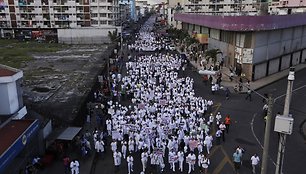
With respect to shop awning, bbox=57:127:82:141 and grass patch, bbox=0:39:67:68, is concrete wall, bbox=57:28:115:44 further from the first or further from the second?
shop awning, bbox=57:127:82:141

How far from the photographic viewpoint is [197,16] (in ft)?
177

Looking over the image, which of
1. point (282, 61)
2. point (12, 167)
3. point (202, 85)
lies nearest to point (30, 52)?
point (202, 85)

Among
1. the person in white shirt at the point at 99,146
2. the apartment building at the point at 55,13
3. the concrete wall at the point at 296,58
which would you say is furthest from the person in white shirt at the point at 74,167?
the apartment building at the point at 55,13

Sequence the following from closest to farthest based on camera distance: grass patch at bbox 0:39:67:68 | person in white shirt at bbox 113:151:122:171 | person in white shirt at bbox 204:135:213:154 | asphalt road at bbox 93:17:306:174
A: person in white shirt at bbox 113:151:122:171 → asphalt road at bbox 93:17:306:174 → person in white shirt at bbox 204:135:213:154 → grass patch at bbox 0:39:67:68

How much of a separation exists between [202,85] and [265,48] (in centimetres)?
908

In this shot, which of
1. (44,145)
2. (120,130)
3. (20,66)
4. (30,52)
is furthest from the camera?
(30,52)

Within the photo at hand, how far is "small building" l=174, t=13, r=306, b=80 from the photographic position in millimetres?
34281

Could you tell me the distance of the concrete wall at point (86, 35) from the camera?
253ft

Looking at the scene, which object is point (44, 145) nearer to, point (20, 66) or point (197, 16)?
point (20, 66)

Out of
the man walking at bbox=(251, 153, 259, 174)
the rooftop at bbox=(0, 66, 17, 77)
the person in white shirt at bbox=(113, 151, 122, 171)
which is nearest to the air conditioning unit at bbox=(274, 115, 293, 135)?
the man walking at bbox=(251, 153, 259, 174)

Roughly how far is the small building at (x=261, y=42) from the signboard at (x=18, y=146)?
25045 millimetres

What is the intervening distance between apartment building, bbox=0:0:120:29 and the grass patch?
22.7ft

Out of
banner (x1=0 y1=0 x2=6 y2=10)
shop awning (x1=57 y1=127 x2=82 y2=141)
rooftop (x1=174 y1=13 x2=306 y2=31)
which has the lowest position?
shop awning (x1=57 y1=127 x2=82 y2=141)

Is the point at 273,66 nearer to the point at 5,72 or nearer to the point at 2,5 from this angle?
the point at 5,72
